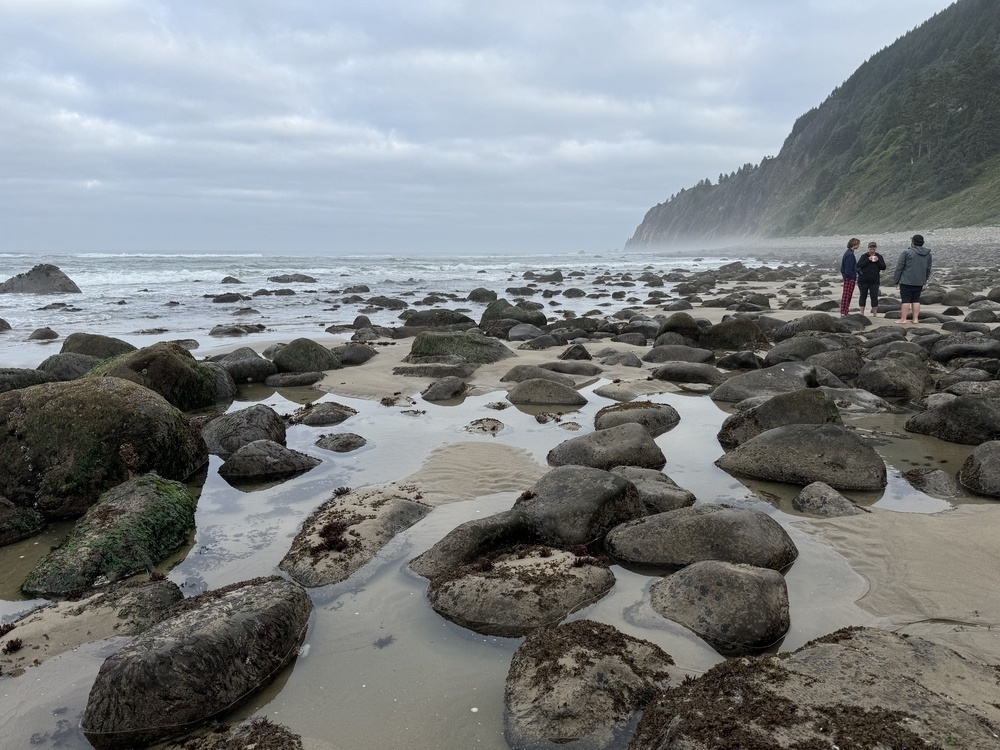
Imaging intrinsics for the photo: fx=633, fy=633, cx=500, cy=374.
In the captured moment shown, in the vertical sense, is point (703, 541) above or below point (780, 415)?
below

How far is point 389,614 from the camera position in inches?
157

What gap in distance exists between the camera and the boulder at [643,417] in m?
7.70

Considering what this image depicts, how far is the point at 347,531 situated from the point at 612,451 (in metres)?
2.82

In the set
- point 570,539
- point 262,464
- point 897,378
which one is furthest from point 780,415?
point 262,464

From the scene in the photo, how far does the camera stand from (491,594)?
3.96 meters

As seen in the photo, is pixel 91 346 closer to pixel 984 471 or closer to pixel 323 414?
pixel 323 414

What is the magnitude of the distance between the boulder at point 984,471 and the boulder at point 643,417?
2990 millimetres

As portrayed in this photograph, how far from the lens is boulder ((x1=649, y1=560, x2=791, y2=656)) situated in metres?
3.59

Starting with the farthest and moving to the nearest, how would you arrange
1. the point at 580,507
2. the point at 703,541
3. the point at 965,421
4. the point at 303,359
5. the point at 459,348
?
1. the point at 459,348
2. the point at 303,359
3. the point at 965,421
4. the point at 580,507
5. the point at 703,541

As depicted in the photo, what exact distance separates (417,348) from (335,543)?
27.5 ft

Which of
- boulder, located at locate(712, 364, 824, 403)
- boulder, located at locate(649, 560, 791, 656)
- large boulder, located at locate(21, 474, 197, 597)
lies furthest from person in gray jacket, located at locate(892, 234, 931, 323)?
large boulder, located at locate(21, 474, 197, 597)

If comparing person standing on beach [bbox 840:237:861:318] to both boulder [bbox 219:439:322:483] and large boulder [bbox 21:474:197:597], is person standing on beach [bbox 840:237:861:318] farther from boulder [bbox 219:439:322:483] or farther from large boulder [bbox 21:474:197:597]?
large boulder [bbox 21:474:197:597]

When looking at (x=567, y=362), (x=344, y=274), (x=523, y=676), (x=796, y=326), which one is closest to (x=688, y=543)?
(x=523, y=676)

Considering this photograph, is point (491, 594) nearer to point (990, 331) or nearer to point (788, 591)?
point (788, 591)
